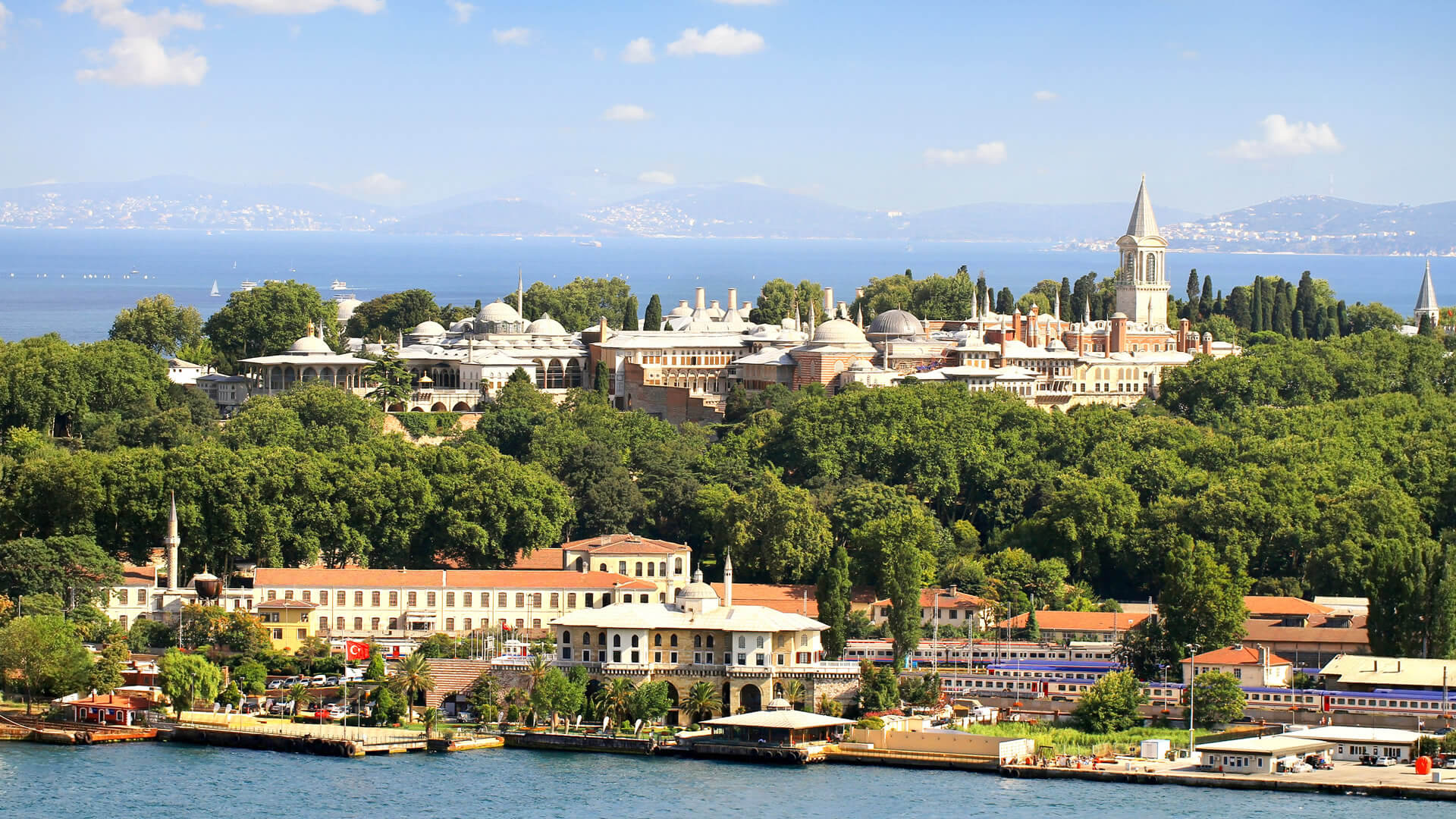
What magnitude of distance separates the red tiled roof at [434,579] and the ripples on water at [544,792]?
10.2m

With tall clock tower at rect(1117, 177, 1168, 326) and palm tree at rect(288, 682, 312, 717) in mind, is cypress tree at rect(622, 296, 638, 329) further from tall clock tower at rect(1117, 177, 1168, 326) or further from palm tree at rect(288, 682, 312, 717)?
palm tree at rect(288, 682, 312, 717)

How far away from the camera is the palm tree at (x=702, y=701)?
50.5 meters

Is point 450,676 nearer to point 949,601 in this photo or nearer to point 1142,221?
point 949,601

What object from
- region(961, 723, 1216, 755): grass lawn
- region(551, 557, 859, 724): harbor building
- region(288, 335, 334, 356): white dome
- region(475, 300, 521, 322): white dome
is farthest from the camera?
region(475, 300, 521, 322): white dome

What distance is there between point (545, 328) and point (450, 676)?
40.8 meters

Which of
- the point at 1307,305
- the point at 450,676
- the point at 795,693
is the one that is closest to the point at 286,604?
the point at 450,676

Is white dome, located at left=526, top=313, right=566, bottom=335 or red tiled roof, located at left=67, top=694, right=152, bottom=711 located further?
white dome, located at left=526, top=313, right=566, bottom=335

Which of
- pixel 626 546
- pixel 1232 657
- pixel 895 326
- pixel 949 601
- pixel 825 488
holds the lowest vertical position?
pixel 1232 657

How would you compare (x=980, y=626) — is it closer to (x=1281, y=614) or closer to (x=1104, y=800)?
(x=1281, y=614)

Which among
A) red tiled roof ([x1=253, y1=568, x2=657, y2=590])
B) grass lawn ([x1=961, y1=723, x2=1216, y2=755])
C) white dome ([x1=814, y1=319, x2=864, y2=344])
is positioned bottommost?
grass lawn ([x1=961, y1=723, x2=1216, y2=755])

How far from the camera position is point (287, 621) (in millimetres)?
56500

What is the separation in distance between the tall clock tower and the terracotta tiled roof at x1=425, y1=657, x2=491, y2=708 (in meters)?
50.4

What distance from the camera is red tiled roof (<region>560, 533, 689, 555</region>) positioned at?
60.8 m

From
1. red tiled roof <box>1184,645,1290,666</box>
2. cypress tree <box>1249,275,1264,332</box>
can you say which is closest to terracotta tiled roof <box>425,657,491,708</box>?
red tiled roof <box>1184,645,1290,666</box>
